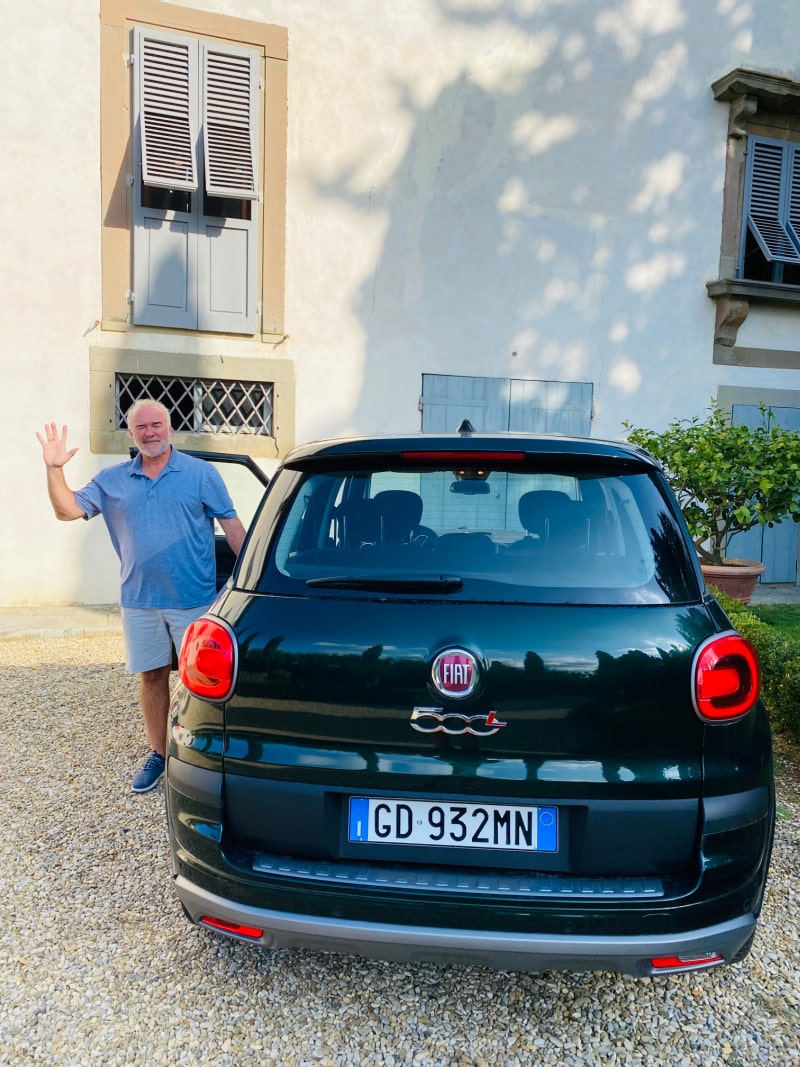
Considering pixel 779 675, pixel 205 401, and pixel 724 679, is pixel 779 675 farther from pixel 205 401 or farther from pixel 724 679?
pixel 205 401

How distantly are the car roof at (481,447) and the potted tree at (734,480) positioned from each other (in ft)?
12.9

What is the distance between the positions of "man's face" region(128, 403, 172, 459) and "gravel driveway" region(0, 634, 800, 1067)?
169 cm

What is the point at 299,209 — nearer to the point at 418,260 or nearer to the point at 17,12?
the point at 418,260

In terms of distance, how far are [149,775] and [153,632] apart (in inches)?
28.0

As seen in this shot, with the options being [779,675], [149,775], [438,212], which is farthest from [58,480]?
[438,212]

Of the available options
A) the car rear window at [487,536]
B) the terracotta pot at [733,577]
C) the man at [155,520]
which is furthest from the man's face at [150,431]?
the terracotta pot at [733,577]

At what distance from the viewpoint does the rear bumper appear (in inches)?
68.7

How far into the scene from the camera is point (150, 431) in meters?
3.36

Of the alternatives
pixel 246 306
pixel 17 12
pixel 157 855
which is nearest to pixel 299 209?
pixel 246 306

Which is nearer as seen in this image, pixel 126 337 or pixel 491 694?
pixel 491 694

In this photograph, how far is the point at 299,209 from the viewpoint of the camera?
818 cm

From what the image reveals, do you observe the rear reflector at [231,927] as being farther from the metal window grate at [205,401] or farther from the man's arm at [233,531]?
the metal window grate at [205,401]

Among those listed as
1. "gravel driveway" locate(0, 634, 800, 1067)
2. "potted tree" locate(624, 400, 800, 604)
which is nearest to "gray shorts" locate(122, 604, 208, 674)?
"gravel driveway" locate(0, 634, 800, 1067)

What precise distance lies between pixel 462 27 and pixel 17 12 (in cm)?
448
